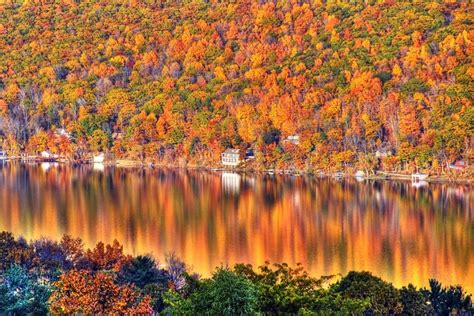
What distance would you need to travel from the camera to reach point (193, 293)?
766 cm

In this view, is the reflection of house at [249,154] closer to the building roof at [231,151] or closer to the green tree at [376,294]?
the building roof at [231,151]

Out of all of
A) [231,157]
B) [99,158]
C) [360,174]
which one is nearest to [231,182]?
[360,174]

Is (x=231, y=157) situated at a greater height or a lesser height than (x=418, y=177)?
greater

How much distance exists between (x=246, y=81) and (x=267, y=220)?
91.4 feet

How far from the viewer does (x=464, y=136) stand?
33125mm

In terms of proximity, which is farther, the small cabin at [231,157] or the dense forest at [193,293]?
the small cabin at [231,157]

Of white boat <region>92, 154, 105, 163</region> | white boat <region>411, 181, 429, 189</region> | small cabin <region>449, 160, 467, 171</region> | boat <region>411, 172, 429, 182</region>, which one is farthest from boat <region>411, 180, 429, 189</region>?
white boat <region>92, 154, 105, 163</region>

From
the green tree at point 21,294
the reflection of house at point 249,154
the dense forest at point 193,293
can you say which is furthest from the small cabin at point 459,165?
the green tree at point 21,294

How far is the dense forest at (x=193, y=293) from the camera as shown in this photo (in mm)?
6984

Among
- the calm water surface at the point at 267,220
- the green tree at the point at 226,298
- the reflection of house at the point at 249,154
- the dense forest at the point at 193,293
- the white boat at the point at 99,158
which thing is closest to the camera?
the green tree at the point at 226,298

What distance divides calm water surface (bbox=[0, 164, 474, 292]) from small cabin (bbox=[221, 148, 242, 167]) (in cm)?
553

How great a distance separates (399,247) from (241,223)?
5304 millimetres

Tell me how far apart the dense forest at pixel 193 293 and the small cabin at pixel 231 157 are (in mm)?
26860

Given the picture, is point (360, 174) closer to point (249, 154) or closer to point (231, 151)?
point (249, 154)
